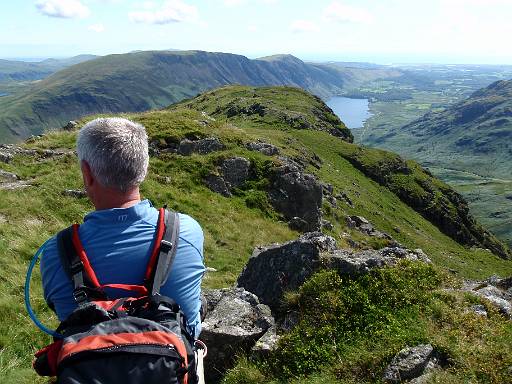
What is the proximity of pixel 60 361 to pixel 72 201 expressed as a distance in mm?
15708

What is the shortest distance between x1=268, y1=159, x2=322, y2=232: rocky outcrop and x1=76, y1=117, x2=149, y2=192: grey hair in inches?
909

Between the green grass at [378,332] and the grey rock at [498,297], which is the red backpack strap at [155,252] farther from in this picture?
the grey rock at [498,297]

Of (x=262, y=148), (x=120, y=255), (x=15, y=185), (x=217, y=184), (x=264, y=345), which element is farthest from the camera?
(x=262, y=148)

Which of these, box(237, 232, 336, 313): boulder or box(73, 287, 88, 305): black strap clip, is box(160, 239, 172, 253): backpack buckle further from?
box(237, 232, 336, 313): boulder

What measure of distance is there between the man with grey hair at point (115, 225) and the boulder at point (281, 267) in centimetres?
601

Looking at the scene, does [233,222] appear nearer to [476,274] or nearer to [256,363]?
[256,363]

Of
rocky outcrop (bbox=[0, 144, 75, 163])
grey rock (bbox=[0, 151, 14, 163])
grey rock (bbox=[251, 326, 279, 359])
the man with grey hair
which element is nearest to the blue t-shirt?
the man with grey hair

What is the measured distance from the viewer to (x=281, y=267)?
36.8ft

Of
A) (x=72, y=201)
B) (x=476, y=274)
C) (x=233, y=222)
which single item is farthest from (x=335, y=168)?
(x=72, y=201)

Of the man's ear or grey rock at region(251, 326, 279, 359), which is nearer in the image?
the man's ear

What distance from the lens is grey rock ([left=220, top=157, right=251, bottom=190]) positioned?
27.6 m

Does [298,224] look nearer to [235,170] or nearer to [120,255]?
[235,170]

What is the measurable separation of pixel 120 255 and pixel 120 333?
2.92 ft

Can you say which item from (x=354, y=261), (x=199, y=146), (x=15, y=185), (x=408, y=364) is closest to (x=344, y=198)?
(x=199, y=146)
